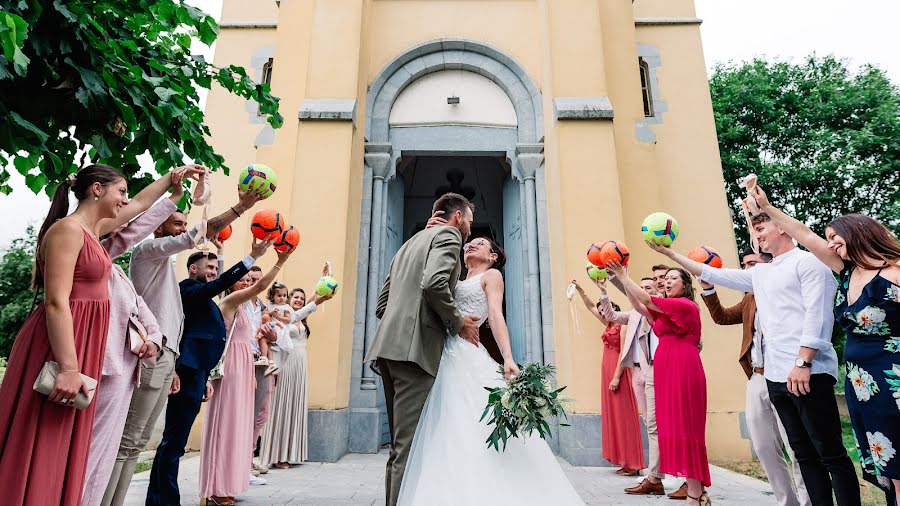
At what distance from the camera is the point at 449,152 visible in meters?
8.85

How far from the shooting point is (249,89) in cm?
460

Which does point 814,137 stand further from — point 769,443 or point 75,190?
point 75,190

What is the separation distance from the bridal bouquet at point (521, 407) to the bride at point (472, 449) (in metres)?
0.10

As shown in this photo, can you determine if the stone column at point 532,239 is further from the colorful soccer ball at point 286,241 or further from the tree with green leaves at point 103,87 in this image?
the tree with green leaves at point 103,87

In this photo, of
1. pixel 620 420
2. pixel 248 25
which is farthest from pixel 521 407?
pixel 248 25

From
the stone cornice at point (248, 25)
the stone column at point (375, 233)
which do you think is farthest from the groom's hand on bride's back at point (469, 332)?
the stone cornice at point (248, 25)

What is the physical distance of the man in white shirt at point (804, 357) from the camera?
9.95 feet

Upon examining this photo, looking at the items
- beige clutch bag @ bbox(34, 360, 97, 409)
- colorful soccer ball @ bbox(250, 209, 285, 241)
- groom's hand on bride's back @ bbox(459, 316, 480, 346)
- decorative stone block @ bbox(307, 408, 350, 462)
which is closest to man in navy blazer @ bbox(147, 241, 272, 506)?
colorful soccer ball @ bbox(250, 209, 285, 241)

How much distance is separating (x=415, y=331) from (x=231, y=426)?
226cm

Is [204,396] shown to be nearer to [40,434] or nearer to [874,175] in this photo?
[40,434]

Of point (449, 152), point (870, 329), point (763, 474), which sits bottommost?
point (763, 474)

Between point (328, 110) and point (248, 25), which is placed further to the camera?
point (248, 25)

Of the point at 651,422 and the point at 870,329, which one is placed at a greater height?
the point at 870,329

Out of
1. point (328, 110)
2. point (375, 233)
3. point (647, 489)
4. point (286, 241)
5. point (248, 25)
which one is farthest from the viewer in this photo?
point (248, 25)
